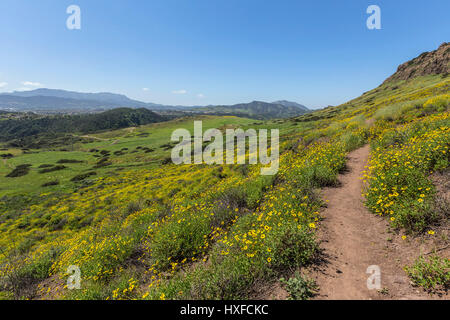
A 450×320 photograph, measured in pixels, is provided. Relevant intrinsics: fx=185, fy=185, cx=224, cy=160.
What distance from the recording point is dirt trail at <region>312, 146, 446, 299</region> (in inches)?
141

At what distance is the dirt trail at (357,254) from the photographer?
3570 mm

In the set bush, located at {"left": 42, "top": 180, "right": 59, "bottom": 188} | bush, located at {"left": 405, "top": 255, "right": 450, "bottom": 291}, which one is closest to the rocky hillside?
bush, located at {"left": 405, "top": 255, "right": 450, "bottom": 291}

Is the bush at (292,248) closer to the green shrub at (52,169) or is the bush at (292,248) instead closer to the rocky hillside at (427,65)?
the green shrub at (52,169)

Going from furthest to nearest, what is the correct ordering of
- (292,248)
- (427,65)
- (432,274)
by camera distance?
(427,65)
(292,248)
(432,274)

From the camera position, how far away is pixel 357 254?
15.0ft

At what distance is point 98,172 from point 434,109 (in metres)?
68.8

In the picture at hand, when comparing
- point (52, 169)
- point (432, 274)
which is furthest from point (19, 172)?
point (432, 274)

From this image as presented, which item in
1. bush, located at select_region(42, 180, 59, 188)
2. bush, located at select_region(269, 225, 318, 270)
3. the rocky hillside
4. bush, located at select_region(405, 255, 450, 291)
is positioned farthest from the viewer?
the rocky hillside

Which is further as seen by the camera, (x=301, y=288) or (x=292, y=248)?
(x=292, y=248)
